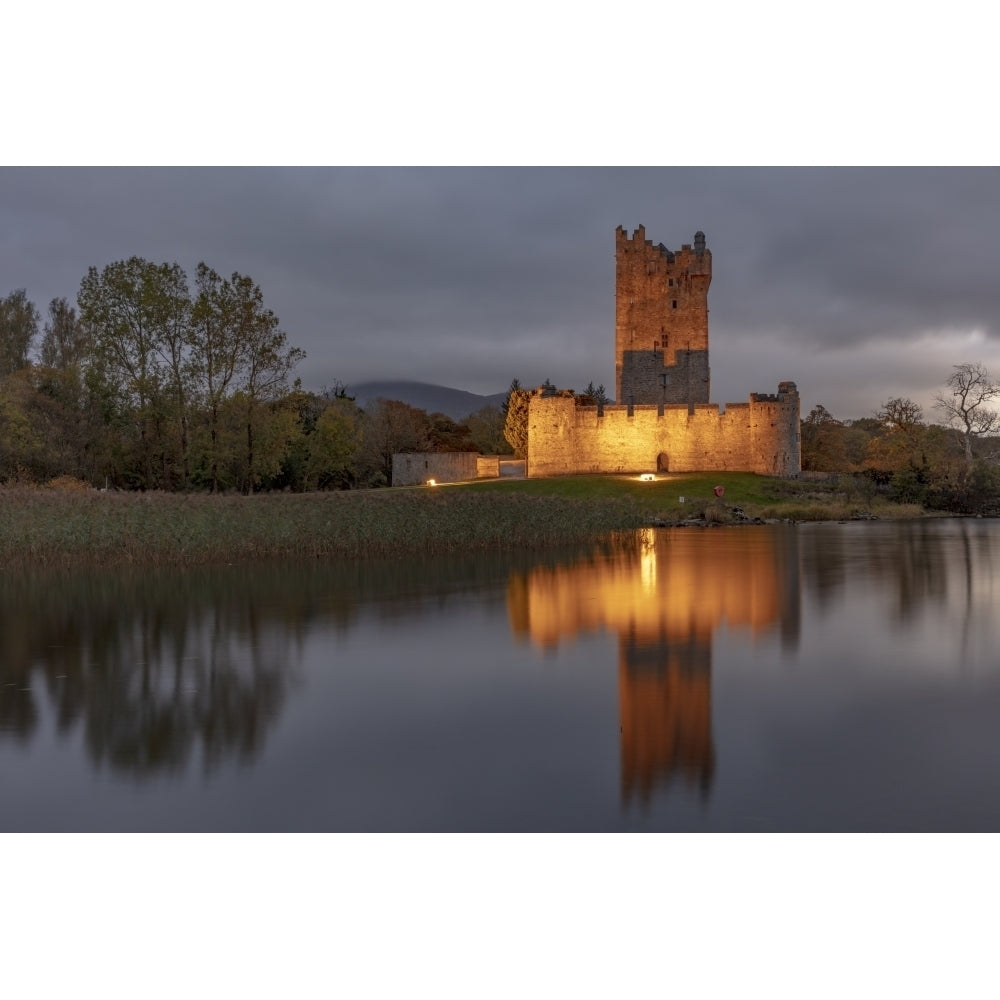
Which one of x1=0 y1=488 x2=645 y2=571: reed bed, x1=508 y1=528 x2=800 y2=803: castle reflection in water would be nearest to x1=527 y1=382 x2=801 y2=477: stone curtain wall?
x1=0 y1=488 x2=645 y2=571: reed bed

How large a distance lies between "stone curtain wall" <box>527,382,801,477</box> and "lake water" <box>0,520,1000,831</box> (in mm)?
39012

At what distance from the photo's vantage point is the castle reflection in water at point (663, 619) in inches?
260

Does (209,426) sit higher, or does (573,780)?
(209,426)

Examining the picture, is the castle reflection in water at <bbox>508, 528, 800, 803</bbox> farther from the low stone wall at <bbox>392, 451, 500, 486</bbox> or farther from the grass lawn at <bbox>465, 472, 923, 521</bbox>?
the low stone wall at <bbox>392, 451, 500, 486</bbox>

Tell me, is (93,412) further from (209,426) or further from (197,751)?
(197,751)

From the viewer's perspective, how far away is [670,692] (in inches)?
330

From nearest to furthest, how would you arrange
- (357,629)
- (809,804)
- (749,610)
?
(809,804) → (357,629) → (749,610)

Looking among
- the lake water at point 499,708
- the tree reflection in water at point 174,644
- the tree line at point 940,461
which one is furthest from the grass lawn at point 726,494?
the lake water at point 499,708

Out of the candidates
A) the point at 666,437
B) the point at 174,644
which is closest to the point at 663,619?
the point at 174,644

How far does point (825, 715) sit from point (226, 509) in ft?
58.0

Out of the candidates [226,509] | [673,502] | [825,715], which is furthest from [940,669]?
[673,502]

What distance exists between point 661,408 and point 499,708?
165ft

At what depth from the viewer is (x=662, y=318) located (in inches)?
2549

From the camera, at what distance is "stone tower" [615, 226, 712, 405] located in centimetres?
6438
